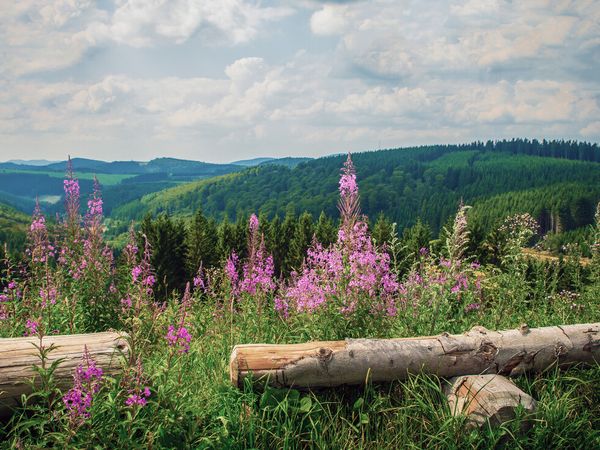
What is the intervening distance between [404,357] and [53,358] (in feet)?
11.6

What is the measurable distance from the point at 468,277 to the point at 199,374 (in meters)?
4.50

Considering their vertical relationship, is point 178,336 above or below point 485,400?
above

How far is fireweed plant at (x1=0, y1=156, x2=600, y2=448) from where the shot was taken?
13.3 ft

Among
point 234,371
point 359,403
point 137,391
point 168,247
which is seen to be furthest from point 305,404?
point 168,247

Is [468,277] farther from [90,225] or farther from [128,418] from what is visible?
[90,225]

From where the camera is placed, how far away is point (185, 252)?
48.7 metres

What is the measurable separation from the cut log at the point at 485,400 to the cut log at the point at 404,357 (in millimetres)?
229

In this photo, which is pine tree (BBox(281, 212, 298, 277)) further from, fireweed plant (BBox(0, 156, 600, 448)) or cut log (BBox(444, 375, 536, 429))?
cut log (BBox(444, 375, 536, 429))

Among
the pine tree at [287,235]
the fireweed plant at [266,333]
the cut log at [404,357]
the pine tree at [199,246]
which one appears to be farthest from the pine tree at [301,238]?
the cut log at [404,357]

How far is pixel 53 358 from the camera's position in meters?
4.56

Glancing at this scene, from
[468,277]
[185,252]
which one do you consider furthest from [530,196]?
[468,277]

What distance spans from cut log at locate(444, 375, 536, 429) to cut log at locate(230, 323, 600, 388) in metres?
0.23

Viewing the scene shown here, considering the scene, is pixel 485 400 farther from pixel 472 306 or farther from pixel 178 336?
pixel 178 336

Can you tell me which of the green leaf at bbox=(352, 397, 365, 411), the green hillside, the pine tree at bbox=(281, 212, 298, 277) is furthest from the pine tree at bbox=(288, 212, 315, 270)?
the green hillside
